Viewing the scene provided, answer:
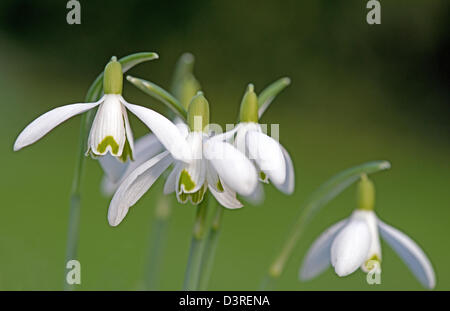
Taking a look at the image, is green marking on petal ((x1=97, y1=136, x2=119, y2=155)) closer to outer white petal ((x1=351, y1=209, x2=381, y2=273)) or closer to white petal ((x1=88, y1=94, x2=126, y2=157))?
white petal ((x1=88, y1=94, x2=126, y2=157))

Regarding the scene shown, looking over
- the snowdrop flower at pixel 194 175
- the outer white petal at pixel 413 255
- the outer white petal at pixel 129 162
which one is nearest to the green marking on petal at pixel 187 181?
the snowdrop flower at pixel 194 175

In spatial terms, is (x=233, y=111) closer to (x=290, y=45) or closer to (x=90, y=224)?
(x=290, y=45)

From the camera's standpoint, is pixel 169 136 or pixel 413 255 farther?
pixel 413 255

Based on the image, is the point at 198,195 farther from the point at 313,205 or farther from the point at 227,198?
the point at 313,205

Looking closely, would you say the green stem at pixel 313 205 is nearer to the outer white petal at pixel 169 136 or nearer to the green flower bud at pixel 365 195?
the green flower bud at pixel 365 195

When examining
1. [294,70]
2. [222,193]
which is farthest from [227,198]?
[294,70]
